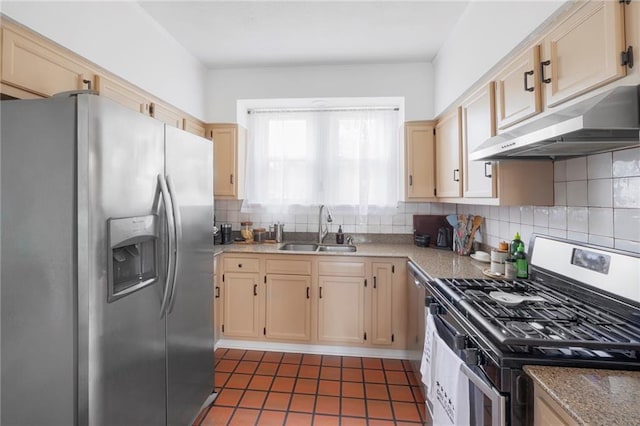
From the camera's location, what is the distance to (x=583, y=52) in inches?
41.3

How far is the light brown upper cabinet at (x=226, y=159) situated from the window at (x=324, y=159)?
0.23m

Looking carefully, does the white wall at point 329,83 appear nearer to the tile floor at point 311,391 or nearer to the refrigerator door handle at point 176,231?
the refrigerator door handle at point 176,231

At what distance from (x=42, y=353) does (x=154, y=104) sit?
1736mm

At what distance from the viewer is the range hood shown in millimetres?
843

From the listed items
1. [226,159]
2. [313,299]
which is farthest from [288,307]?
[226,159]

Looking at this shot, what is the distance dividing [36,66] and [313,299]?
2233 mm

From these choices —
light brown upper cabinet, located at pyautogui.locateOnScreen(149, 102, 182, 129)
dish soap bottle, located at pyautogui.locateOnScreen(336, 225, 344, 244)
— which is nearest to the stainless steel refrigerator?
light brown upper cabinet, located at pyautogui.locateOnScreen(149, 102, 182, 129)

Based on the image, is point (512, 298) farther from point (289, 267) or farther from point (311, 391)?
point (289, 267)

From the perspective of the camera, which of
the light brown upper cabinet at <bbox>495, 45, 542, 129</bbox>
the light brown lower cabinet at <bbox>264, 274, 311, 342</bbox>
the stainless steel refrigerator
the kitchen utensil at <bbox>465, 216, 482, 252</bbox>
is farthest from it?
the light brown lower cabinet at <bbox>264, 274, 311, 342</bbox>

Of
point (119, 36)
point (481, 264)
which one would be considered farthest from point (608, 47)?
point (119, 36)

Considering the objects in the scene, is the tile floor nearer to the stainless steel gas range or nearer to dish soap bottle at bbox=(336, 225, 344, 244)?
the stainless steel gas range

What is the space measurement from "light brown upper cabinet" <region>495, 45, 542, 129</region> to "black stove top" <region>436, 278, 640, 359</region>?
2.74 feet

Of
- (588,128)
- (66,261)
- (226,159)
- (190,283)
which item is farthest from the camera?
(226,159)

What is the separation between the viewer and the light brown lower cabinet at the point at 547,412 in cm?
68
